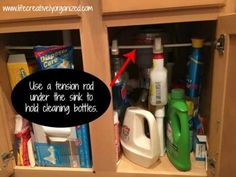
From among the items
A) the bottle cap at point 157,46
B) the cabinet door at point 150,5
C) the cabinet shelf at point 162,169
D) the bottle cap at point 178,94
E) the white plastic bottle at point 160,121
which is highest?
the cabinet door at point 150,5

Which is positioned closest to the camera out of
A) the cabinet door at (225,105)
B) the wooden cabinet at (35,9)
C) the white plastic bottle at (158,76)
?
the cabinet door at (225,105)

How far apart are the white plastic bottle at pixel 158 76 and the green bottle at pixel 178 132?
0.05 meters

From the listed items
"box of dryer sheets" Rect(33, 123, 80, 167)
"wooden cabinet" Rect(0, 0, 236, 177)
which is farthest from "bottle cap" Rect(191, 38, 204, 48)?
"box of dryer sheets" Rect(33, 123, 80, 167)

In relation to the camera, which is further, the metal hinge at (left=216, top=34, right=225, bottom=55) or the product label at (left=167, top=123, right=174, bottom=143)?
the product label at (left=167, top=123, right=174, bottom=143)

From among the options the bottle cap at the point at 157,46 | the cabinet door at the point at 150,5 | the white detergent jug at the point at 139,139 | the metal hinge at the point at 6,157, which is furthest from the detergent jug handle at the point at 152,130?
the metal hinge at the point at 6,157

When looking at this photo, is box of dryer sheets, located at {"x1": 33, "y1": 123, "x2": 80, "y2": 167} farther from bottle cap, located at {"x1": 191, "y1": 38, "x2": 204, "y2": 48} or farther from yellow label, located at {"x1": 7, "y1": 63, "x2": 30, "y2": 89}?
bottle cap, located at {"x1": 191, "y1": 38, "x2": 204, "y2": 48}

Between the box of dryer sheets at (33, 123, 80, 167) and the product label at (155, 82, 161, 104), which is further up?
the product label at (155, 82, 161, 104)

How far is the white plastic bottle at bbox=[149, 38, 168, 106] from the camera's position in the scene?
784mm

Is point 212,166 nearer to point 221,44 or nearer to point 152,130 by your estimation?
point 152,130

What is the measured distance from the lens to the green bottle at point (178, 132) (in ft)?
2.56

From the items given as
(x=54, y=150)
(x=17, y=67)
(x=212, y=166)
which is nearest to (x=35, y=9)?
(x=17, y=67)

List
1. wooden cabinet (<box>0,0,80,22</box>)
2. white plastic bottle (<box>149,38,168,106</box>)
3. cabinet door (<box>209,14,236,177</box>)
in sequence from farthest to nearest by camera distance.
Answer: white plastic bottle (<box>149,38,168,106</box>), wooden cabinet (<box>0,0,80,22</box>), cabinet door (<box>209,14,236,177</box>)

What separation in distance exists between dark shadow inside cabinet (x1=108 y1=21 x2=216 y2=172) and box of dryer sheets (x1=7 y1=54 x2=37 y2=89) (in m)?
0.30

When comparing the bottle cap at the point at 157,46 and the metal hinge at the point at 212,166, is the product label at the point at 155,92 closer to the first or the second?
the bottle cap at the point at 157,46
